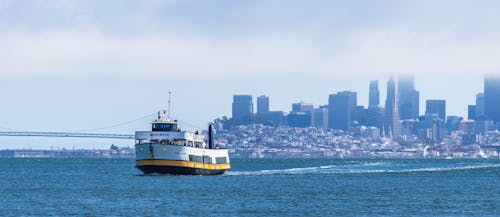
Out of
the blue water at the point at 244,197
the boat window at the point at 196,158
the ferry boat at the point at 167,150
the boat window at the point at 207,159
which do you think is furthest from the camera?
the boat window at the point at 207,159

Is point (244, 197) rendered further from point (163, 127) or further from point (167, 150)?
point (163, 127)

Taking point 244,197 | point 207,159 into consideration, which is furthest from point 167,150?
point 244,197

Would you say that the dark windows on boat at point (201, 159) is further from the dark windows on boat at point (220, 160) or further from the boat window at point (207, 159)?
the dark windows on boat at point (220, 160)

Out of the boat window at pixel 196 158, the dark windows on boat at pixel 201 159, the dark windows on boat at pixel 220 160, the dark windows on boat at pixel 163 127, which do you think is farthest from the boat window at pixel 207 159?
the dark windows on boat at pixel 163 127

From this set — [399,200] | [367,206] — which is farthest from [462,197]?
[367,206]

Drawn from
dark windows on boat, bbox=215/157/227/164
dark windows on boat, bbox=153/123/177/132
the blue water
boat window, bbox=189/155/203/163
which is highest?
dark windows on boat, bbox=153/123/177/132

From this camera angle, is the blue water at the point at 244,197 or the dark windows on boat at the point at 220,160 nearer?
the blue water at the point at 244,197

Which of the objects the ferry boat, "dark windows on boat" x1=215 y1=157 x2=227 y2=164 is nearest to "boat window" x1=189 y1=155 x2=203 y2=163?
the ferry boat

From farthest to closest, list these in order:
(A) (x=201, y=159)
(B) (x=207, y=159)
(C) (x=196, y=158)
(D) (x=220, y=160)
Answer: (D) (x=220, y=160) → (B) (x=207, y=159) → (A) (x=201, y=159) → (C) (x=196, y=158)

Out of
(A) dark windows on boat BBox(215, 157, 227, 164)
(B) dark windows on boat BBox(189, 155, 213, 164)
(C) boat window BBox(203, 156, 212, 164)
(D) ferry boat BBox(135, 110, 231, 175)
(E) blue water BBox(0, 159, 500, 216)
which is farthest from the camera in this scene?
(A) dark windows on boat BBox(215, 157, 227, 164)

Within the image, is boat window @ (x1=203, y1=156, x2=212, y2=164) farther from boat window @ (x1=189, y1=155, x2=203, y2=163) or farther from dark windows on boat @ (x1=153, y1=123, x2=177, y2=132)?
dark windows on boat @ (x1=153, y1=123, x2=177, y2=132)

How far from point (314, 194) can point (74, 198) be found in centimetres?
1955

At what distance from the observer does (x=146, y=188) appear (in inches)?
4464

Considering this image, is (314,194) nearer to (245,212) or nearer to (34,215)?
(245,212)
